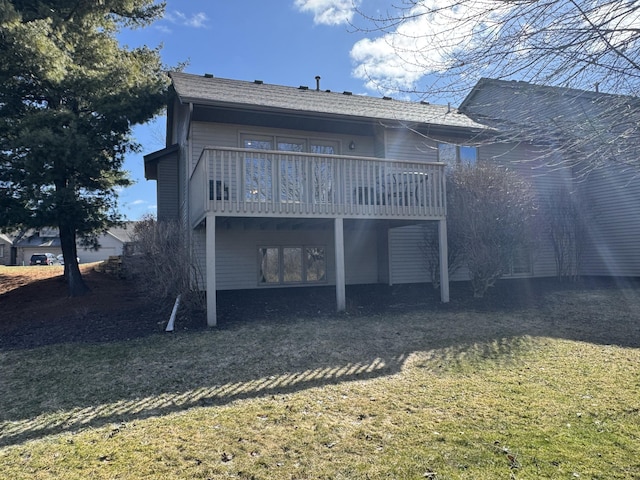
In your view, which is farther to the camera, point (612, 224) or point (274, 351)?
point (612, 224)

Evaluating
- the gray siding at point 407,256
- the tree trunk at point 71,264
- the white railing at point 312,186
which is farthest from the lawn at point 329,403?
the tree trunk at point 71,264

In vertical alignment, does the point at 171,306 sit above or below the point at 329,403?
above

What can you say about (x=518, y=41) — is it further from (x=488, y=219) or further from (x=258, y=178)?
(x=488, y=219)

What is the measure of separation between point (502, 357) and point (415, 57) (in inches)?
170

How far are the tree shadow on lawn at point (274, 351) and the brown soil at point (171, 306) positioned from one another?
0.09m

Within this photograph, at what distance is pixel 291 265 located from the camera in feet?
38.2

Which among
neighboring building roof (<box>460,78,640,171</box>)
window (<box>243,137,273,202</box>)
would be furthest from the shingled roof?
neighboring building roof (<box>460,78,640,171</box>)

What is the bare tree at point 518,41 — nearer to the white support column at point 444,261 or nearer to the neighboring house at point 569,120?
the neighboring house at point 569,120

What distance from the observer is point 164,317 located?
815cm

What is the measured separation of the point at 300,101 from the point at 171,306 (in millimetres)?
6727

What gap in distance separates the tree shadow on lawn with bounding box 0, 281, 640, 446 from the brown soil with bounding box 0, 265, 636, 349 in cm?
9

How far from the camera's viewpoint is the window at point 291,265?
447 inches

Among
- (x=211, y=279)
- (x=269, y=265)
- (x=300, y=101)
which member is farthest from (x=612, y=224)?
(x=211, y=279)

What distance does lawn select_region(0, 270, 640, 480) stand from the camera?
3.15 m
